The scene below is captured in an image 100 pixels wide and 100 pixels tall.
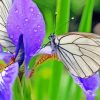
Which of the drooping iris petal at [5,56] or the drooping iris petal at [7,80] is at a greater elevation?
the drooping iris petal at [5,56]

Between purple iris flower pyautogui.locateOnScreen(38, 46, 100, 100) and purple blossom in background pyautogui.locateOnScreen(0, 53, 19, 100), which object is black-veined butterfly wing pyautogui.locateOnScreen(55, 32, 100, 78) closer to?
purple iris flower pyautogui.locateOnScreen(38, 46, 100, 100)

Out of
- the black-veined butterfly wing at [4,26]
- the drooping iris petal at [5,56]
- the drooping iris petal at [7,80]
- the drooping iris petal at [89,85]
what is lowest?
the drooping iris petal at [89,85]

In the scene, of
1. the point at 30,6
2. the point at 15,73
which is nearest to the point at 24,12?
the point at 30,6

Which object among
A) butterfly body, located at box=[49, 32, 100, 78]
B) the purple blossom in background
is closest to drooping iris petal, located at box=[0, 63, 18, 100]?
the purple blossom in background

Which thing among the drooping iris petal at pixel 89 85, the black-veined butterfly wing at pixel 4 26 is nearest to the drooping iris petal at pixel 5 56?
the black-veined butterfly wing at pixel 4 26

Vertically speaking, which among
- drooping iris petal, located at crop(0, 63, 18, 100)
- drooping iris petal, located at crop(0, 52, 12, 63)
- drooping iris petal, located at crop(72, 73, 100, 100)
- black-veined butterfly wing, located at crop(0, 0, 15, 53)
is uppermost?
black-veined butterfly wing, located at crop(0, 0, 15, 53)

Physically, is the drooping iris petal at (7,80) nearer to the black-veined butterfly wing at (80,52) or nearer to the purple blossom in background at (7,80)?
the purple blossom in background at (7,80)

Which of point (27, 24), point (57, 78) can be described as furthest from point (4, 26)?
point (57, 78)

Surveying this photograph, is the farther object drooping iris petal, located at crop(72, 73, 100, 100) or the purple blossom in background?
drooping iris petal, located at crop(72, 73, 100, 100)
